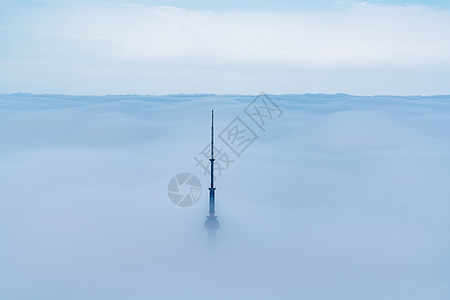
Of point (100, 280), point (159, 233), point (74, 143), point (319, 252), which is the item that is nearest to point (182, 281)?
point (100, 280)

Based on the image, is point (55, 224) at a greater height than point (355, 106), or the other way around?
point (355, 106)

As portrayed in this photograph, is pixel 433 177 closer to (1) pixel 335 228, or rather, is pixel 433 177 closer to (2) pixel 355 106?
(1) pixel 335 228

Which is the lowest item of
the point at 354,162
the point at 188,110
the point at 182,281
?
the point at 182,281

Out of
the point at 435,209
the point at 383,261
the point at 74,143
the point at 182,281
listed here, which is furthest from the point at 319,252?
the point at 74,143

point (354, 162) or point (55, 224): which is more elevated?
point (354, 162)

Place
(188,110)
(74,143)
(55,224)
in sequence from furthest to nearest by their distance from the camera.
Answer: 1. (188,110)
2. (74,143)
3. (55,224)

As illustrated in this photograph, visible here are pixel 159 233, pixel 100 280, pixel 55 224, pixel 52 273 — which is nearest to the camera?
pixel 100 280

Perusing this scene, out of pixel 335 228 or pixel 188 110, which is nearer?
pixel 335 228

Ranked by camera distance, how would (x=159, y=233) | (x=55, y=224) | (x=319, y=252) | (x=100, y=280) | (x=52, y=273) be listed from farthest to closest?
(x=55, y=224) → (x=159, y=233) → (x=319, y=252) → (x=52, y=273) → (x=100, y=280)

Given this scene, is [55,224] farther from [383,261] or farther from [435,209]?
[435,209]
